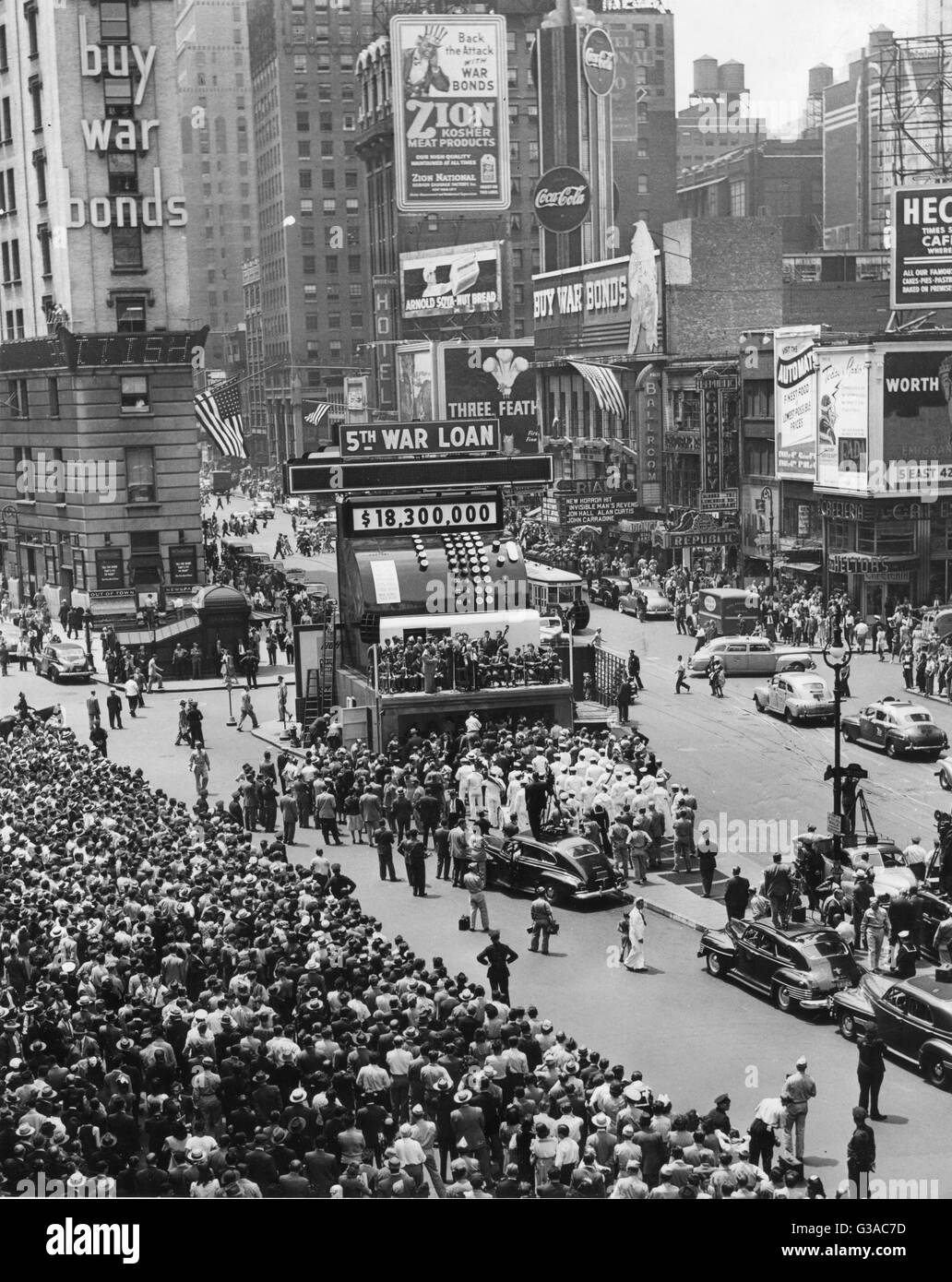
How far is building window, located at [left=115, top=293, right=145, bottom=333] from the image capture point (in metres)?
76.5

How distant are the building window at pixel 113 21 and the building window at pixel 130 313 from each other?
402 inches

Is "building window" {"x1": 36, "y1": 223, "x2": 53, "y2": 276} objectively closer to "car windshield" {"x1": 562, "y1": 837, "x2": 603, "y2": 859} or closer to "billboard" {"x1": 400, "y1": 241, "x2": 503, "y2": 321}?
"billboard" {"x1": 400, "y1": 241, "x2": 503, "y2": 321}

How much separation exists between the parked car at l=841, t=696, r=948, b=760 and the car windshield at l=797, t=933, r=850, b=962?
18.7 metres

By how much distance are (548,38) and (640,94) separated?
918 centimetres

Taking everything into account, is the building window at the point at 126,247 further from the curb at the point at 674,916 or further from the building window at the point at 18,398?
the curb at the point at 674,916

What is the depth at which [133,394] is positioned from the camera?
7562cm

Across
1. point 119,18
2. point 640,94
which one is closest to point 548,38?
point 640,94

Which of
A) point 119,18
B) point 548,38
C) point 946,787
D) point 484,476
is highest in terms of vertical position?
point 548,38

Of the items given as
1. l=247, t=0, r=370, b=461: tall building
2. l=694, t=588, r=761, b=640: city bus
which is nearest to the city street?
l=694, t=588, r=761, b=640: city bus

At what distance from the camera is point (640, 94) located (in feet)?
465

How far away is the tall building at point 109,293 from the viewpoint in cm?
7438

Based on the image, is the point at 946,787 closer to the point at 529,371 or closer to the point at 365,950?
the point at 365,950

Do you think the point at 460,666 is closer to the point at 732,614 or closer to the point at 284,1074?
the point at 732,614

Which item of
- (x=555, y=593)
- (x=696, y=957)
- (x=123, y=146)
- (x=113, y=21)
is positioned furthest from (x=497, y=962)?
(x=113, y=21)
